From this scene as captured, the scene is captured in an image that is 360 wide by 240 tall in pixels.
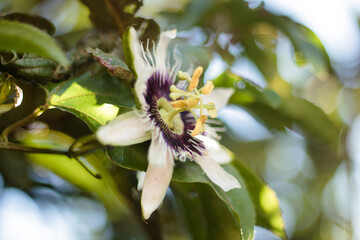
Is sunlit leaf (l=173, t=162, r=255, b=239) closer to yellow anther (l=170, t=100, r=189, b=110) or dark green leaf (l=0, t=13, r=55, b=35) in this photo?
yellow anther (l=170, t=100, r=189, b=110)

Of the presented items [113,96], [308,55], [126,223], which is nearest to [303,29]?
[308,55]

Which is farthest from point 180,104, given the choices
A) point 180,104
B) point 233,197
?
point 233,197

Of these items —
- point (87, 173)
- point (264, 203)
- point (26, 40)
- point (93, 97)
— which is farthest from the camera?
point (87, 173)

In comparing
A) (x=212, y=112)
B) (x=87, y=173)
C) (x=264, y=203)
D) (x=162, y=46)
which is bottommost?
(x=87, y=173)

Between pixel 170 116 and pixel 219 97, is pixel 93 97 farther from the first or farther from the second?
pixel 219 97

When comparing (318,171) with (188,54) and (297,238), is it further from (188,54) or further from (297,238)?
(188,54)

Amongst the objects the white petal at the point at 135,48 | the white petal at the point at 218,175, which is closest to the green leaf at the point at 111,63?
the white petal at the point at 135,48

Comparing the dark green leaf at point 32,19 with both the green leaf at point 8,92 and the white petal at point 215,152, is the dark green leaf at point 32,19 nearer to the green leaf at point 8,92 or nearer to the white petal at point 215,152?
the green leaf at point 8,92
